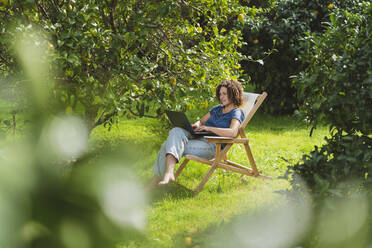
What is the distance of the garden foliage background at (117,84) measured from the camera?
0.38 m

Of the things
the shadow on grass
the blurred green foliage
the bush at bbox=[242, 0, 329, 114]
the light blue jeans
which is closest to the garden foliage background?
the blurred green foliage

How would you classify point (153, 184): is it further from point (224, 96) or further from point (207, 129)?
point (224, 96)

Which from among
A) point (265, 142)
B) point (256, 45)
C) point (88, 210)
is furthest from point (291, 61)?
point (88, 210)

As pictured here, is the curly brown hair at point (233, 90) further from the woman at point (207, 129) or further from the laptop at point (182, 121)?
the laptop at point (182, 121)

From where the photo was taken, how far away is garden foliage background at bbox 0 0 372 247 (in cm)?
38

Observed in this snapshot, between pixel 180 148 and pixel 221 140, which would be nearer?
pixel 221 140

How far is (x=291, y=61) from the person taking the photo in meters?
7.86

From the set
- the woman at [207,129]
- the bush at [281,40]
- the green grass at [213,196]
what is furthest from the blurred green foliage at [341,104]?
the bush at [281,40]

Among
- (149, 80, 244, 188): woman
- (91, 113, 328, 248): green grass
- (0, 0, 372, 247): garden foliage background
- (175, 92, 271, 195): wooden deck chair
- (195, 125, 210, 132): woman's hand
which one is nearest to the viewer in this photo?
(0, 0, 372, 247): garden foliage background

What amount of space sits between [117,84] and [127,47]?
1.80 ft

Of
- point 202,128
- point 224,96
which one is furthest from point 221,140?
point 224,96

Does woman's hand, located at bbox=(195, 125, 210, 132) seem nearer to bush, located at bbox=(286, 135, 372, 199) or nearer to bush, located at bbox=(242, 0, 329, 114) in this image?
bush, located at bbox=(286, 135, 372, 199)

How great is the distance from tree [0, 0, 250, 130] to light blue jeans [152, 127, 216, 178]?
1.39 feet

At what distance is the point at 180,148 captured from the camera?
14.4 feet
